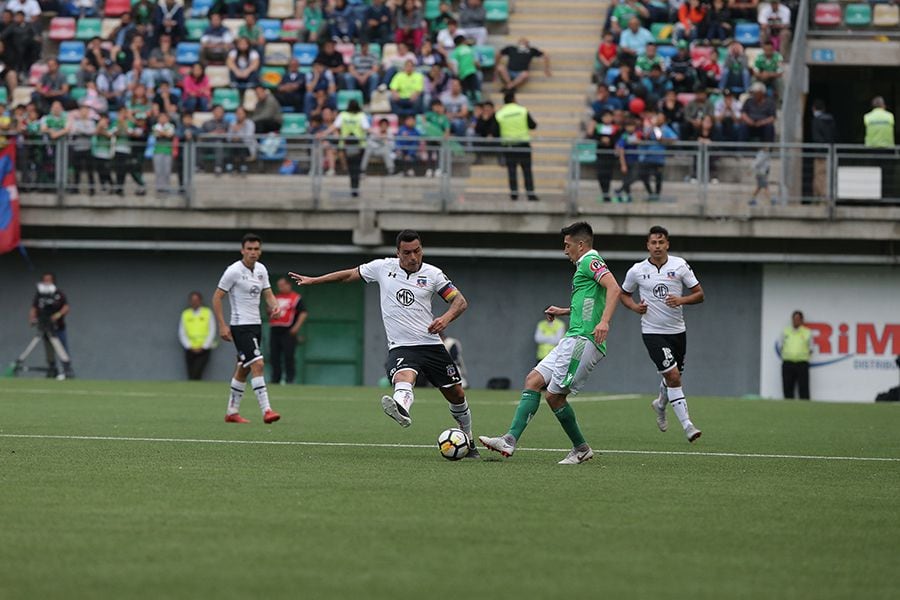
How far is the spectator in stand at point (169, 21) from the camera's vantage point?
33562 millimetres

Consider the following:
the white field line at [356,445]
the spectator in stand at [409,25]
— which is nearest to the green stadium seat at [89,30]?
the spectator in stand at [409,25]

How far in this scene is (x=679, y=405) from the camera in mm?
16000

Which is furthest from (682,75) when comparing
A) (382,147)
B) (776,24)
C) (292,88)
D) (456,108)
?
(292,88)

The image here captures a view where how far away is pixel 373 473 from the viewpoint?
11.3 meters

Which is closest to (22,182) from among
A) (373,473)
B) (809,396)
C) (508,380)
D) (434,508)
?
(508,380)

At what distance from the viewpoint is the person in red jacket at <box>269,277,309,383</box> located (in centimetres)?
3048

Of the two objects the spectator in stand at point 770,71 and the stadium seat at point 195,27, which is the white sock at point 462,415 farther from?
the stadium seat at point 195,27

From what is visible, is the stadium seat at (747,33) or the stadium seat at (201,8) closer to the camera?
the stadium seat at (747,33)

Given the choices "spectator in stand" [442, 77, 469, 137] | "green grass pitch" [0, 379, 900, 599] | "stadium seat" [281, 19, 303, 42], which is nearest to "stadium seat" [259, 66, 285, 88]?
"stadium seat" [281, 19, 303, 42]

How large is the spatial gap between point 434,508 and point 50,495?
93.1 inches

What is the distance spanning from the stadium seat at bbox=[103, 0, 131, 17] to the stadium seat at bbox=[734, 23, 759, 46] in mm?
13465

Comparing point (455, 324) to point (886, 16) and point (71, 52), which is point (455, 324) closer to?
point (71, 52)

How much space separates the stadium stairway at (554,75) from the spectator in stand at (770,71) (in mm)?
3880

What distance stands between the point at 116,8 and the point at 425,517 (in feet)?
94.6
